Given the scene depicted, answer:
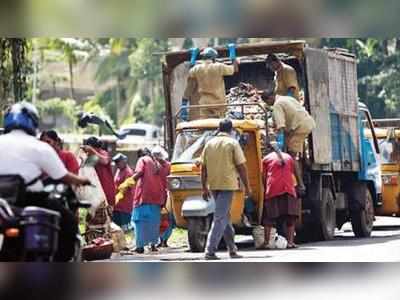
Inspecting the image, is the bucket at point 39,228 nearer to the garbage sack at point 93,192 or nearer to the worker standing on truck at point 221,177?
the garbage sack at point 93,192

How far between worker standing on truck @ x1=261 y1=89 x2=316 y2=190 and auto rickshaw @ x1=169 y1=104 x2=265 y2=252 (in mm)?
249

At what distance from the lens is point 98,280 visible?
10922 mm

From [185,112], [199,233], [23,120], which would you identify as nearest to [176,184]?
[199,233]

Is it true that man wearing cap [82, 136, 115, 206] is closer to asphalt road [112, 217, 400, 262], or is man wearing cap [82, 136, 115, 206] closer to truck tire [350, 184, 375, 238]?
asphalt road [112, 217, 400, 262]

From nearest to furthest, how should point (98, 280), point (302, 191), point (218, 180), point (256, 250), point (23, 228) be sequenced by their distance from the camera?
point (23, 228)
point (98, 280)
point (218, 180)
point (256, 250)
point (302, 191)

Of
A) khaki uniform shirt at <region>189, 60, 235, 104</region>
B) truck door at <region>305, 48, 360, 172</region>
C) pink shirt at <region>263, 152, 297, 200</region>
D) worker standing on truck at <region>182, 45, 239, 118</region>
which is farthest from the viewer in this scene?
truck door at <region>305, 48, 360, 172</region>

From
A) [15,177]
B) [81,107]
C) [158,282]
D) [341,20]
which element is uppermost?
[81,107]

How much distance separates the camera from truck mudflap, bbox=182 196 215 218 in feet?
39.5

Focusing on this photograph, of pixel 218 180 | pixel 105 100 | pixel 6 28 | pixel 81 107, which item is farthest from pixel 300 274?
pixel 105 100

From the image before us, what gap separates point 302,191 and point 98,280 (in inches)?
139

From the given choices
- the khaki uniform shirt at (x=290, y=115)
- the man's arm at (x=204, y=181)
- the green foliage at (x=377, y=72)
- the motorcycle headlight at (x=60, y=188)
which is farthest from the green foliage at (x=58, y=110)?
the motorcycle headlight at (x=60, y=188)

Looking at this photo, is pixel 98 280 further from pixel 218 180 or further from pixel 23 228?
pixel 23 228

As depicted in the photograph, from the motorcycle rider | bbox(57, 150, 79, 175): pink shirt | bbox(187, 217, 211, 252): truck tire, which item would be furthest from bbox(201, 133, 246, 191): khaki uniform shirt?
the motorcycle rider

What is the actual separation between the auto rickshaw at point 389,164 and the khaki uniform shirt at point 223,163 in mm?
4661
